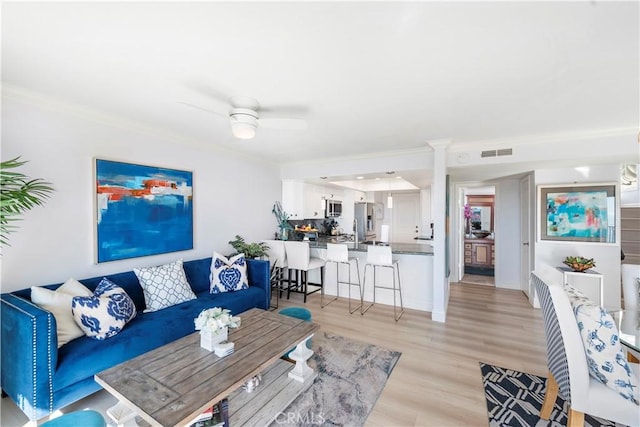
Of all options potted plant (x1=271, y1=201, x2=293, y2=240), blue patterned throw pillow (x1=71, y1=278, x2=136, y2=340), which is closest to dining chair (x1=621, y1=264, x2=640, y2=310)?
potted plant (x1=271, y1=201, x2=293, y2=240)

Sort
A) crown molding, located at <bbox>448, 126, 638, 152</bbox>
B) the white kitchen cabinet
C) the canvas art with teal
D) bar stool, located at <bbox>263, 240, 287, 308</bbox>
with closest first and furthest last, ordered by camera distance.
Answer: crown molding, located at <bbox>448, 126, 638, 152</bbox>
the canvas art with teal
bar stool, located at <bbox>263, 240, 287, 308</bbox>
the white kitchen cabinet

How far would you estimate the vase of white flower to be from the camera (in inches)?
76.2

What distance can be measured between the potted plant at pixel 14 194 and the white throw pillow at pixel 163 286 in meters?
1.01

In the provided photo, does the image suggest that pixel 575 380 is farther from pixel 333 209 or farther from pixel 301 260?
pixel 333 209

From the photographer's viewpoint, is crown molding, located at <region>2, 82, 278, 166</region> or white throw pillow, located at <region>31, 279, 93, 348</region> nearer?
white throw pillow, located at <region>31, 279, 93, 348</region>

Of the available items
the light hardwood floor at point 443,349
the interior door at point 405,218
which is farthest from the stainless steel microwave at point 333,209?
the light hardwood floor at point 443,349

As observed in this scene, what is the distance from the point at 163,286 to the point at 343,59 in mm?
2773

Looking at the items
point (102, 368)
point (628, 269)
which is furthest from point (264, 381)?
point (628, 269)

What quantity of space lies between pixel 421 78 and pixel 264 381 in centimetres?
272

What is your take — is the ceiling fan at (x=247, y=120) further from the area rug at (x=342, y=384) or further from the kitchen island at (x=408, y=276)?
the kitchen island at (x=408, y=276)

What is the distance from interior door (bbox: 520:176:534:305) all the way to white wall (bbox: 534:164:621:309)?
0.38 metres

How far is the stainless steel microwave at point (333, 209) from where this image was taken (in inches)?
251

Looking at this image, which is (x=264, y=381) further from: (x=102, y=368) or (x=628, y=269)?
(x=628, y=269)

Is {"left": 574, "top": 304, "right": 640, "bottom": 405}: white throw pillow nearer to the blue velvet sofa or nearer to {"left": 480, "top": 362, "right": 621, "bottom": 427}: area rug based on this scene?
{"left": 480, "top": 362, "right": 621, "bottom": 427}: area rug
